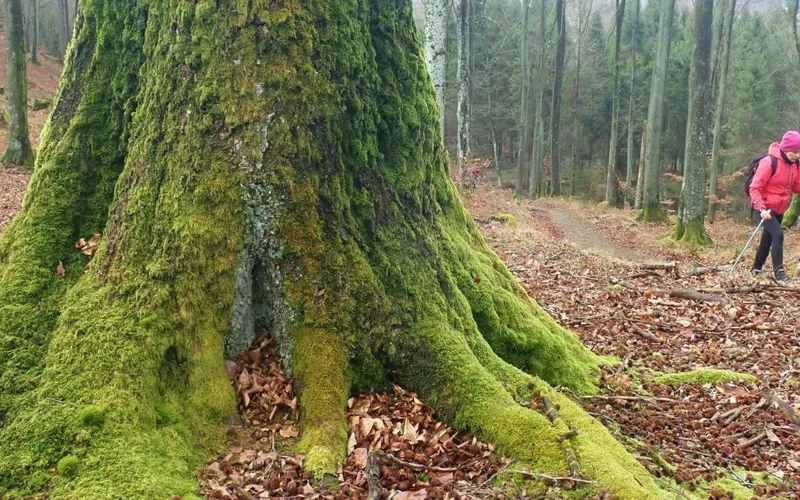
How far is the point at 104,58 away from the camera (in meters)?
3.96

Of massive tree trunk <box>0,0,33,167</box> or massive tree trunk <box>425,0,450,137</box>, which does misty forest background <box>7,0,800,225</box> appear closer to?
massive tree trunk <box>425,0,450,137</box>

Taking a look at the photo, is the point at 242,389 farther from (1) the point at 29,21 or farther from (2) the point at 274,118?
(1) the point at 29,21

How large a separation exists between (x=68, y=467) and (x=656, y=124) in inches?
915

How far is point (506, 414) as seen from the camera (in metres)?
3.37

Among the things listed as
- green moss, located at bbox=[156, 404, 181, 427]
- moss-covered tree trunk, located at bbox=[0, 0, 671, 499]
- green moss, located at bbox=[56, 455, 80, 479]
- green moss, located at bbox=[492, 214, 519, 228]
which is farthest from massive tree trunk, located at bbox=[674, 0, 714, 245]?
green moss, located at bbox=[56, 455, 80, 479]

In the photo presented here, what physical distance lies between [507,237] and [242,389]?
11.2 meters

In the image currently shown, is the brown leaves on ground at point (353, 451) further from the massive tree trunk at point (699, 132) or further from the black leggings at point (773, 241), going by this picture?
the massive tree trunk at point (699, 132)

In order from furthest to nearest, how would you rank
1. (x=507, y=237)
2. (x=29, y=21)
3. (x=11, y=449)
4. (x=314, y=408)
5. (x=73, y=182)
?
1. (x=29, y=21)
2. (x=507, y=237)
3. (x=73, y=182)
4. (x=314, y=408)
5. (x=11, y=449)

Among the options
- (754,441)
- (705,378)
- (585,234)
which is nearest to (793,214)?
(585,234)

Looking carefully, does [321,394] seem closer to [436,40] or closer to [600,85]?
[436,40]

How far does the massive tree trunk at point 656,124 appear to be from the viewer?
2139 cm

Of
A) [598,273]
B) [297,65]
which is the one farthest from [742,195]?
[297,65]

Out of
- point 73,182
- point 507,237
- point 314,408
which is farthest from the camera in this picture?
point 507,237

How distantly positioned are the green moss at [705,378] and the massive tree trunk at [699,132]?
11736 mm
